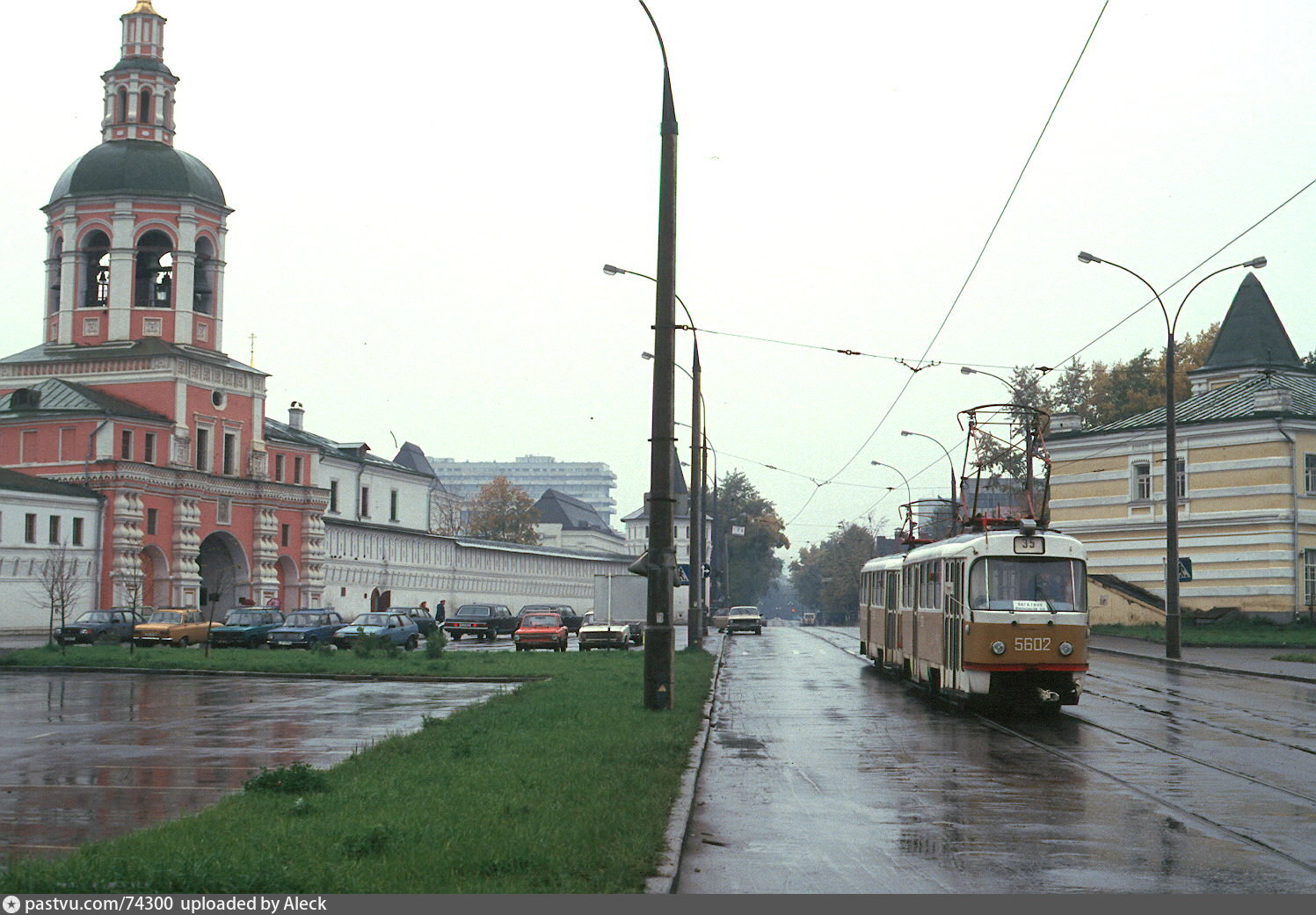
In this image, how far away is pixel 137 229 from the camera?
71000 mm

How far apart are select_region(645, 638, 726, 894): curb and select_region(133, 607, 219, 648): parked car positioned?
3586 cm

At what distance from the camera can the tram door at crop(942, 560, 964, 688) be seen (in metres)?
22.6

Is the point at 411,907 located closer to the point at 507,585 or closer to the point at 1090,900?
the point at 1090,900

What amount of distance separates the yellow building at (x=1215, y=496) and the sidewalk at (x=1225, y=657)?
632 centimetres

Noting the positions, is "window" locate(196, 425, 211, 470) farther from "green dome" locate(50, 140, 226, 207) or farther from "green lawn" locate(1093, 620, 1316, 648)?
"green lawn" locate(1093, 620, 1316, 648)

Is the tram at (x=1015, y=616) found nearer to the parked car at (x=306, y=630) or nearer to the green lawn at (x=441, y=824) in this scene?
the green lawn at (x=441, y=824)

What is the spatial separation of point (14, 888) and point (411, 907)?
2099 millimetres

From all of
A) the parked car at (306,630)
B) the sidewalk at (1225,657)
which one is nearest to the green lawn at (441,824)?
the sidewalk at (1225,657)

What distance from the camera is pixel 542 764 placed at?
13.2m

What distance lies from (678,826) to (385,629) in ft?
139

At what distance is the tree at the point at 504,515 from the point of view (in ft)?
418

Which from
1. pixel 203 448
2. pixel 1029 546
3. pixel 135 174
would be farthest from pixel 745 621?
pixel 1029 546

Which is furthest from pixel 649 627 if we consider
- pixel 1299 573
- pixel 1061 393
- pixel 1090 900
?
pixel 1061 393

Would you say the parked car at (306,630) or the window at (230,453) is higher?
the window at (230,453)
